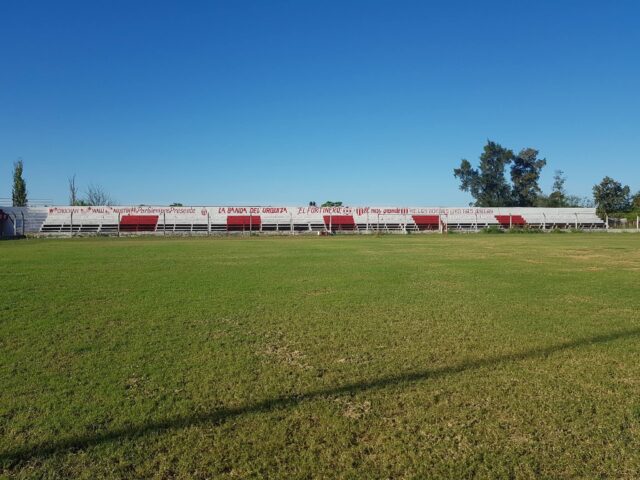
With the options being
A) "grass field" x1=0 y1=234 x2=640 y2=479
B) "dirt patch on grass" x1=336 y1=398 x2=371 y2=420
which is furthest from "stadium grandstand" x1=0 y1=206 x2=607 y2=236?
"dirt patch on grass" x1=336 y1=398 x2=371 y2=420

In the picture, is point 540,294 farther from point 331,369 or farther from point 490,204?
point 490,204

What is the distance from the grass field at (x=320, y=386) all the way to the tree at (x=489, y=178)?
234ft

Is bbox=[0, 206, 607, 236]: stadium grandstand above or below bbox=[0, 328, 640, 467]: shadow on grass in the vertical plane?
above

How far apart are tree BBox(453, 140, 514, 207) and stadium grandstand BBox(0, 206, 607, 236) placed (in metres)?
17.2

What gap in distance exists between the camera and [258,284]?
1145cm

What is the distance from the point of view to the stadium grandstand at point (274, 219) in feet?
162

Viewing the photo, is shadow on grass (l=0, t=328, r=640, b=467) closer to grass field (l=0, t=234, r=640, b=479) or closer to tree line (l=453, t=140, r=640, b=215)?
grass field (l=0, t=234, r=640, b=479)

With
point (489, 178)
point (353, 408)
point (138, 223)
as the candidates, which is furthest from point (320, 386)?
point (489, 178)

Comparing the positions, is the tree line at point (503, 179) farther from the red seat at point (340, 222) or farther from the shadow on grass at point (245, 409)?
the shadow on grass at point (245, 409)

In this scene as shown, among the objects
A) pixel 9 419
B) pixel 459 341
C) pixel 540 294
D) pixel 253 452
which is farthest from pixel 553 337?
pixel 9 419

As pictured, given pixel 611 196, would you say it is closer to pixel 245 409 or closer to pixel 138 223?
pixel 138 223

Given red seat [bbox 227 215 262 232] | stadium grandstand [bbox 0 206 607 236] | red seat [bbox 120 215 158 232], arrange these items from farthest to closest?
red seat [bbox 227 215 262 232] < red seat [bbox 120 215 158 232] < stadium grandstand [bbox 0 206 607 236]

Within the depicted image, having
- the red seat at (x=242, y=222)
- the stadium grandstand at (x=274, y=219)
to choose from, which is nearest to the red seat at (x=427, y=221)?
the stadium grandstand at (x=274, y=219)

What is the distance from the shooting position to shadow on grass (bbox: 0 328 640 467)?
341cm
